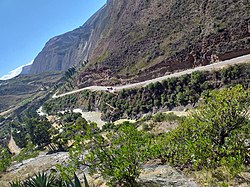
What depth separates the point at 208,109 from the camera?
10797 mm

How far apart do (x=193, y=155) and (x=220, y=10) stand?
47.0 m

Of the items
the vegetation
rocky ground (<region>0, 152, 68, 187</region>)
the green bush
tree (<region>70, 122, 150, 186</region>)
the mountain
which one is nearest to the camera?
tree (<region>70, 122, 150, 186</region>)

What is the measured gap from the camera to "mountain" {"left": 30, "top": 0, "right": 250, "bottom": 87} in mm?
45656

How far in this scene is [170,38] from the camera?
2256 inches

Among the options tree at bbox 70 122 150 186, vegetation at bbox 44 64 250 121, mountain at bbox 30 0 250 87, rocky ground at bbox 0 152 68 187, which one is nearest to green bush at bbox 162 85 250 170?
tree at bbox 70 122 150 186

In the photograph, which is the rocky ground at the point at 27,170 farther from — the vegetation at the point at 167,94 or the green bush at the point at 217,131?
the vegetation at the point at 167,94

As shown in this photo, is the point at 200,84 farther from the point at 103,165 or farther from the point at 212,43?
the point at 103,165

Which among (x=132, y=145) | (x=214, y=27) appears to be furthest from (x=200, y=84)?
(x=132, y=145)

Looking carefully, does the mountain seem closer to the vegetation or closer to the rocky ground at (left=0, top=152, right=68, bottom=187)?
the vegetation

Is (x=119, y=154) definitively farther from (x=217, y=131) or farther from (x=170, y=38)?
(x=170, y=38)

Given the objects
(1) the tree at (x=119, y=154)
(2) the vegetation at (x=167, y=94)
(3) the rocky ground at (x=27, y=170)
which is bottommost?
(2) the vegetation at (x=167, y=94)

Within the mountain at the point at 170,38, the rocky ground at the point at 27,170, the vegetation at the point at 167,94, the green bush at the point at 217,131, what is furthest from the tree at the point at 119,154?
the mountain at the point at 170,38

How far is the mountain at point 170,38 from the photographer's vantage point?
45.7 meters

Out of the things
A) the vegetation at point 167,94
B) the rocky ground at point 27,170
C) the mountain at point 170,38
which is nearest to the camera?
the rocky ground at point 27,170
